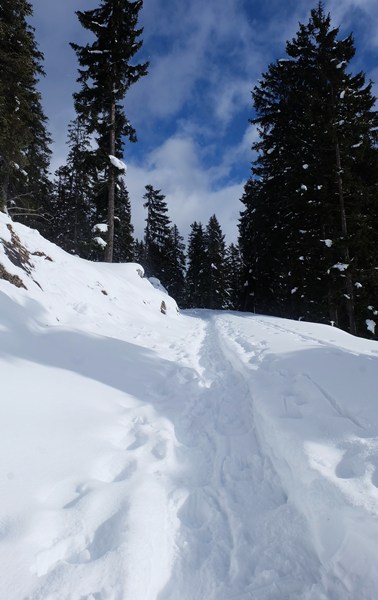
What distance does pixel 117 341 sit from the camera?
21.6 feet

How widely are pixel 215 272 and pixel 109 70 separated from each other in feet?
105

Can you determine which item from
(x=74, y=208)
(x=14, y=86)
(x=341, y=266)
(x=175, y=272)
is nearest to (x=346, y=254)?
(x=341, y=266)

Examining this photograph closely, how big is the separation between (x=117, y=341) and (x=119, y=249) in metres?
32.6

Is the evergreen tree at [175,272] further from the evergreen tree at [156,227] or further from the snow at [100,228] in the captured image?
the snow at [100,228]

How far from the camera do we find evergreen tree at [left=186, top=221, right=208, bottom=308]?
4609 centimetres

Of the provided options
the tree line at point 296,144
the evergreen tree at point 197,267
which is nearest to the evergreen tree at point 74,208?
the tree line at point 296,144

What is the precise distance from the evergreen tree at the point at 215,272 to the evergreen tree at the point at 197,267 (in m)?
0.60

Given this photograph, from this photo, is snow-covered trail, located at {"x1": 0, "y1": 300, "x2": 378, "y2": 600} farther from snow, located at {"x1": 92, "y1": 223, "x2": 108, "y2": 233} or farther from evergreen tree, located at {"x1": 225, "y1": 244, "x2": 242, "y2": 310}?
evergreen tree, located at {"x1": 225, "y1": 244, "x2": 242, "y2": 310}

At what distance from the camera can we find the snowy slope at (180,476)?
164cm

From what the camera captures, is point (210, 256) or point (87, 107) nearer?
point (87, 107)

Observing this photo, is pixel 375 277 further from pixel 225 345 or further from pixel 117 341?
pixel 117 341

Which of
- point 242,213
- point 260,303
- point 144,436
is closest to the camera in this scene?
point 144,436

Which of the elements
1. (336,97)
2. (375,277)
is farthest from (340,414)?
(336,97)

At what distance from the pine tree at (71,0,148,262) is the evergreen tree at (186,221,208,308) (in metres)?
31.1
